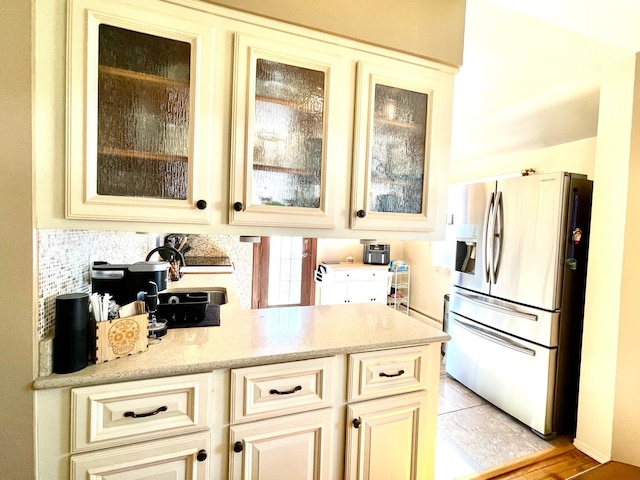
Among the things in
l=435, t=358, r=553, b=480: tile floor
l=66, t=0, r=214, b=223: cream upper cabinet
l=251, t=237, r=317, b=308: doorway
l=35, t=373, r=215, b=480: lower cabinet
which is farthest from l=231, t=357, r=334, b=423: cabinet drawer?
l=251, t=237, r=317, b=308: doorway

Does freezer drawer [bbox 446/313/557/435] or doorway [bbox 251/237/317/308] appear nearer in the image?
freezer drawer [bbox 446/313/557/435]

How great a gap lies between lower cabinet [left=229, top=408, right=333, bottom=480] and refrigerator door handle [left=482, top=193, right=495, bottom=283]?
1962 mm

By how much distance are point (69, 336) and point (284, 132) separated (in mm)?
991

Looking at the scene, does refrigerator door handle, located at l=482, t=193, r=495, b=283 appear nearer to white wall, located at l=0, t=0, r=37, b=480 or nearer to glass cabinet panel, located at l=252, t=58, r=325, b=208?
glass cabinet panel, located at l=252, t=58, r=325, b=208

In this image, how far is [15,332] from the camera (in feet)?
3.09

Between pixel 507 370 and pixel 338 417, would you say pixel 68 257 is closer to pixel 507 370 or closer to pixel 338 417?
pixel 338 417

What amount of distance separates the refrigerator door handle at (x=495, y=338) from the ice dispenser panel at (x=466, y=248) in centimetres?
48

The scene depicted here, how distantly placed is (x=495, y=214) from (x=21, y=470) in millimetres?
2977

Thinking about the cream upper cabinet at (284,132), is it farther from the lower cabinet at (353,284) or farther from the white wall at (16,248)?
the lower cabinet at (353,284)

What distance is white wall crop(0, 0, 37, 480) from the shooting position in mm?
907

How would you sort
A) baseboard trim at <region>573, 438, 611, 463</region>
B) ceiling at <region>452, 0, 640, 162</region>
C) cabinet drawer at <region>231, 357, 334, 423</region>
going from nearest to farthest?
cabinet drawer at <region>231, 357, 334, 423</region> < ceiling at <region>452, 0, 640, 162</region> < baseboard trim at <region>573, 438, 611, 463</region>

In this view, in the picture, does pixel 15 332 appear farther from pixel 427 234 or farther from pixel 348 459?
pixel 427 234

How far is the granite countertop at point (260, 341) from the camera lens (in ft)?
3.35

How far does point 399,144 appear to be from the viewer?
141 centimetres
